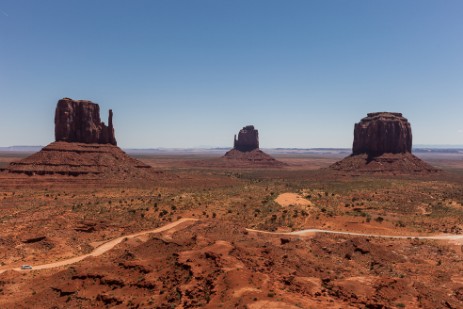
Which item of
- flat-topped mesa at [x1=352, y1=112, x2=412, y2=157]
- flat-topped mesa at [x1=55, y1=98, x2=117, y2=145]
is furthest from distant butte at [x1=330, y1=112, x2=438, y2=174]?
flat-topped mesa at [x1=55, y1=98, x2=117, y2=145]

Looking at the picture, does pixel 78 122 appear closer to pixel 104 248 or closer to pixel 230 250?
pixel 104 248

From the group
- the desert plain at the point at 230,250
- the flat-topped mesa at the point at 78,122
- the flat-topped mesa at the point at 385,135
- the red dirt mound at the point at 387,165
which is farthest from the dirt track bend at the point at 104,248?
the flat-topped mesa at the point at 385,135

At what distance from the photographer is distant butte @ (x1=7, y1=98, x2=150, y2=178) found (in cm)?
8781

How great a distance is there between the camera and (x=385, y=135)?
5246 inches

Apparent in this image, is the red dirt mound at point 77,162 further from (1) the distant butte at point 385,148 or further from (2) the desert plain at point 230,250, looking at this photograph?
(1) the distant butte at point 385,148

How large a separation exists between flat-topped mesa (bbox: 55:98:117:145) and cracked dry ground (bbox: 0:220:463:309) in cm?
7080

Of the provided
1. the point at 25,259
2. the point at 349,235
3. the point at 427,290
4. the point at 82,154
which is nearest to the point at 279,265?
the point at 427,290

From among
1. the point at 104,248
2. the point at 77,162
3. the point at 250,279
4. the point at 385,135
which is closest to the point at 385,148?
the point at 385,135

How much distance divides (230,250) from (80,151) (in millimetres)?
79133

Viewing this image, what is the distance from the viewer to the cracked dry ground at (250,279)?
73.9ft

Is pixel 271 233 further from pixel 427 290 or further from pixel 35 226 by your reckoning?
pixel 35 226

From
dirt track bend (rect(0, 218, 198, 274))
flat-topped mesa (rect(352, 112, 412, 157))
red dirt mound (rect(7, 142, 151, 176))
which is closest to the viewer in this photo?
dirt track bend (rect(0, 218, 198, 274))

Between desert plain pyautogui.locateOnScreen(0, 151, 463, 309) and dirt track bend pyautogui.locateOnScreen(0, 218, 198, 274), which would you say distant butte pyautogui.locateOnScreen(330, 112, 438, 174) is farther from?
dirt track bend pyautogui.locateOnScreen(0, 218, 198, 274)

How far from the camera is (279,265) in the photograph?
93.3 feet
